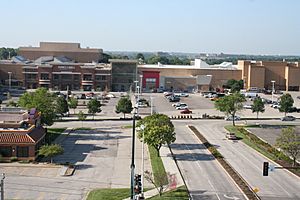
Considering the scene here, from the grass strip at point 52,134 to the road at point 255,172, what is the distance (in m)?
16.1

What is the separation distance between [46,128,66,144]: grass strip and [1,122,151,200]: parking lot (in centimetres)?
144

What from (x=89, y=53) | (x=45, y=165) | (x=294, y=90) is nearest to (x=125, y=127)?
(x=45, y=165)

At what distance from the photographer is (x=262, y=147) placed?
5109 cm

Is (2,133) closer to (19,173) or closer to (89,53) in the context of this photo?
(19,173)

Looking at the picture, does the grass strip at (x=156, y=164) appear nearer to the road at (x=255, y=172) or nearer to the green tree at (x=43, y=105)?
the road at (x=255, y=172)

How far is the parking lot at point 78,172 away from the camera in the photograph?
3384 centimetres

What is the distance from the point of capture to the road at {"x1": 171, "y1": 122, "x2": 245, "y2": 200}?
3378 cm

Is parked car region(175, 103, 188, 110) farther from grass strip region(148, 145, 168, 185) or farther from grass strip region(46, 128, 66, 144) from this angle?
grass strip region(148, 145, 168, 185)

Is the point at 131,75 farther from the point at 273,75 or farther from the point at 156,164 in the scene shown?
the point at 156,164

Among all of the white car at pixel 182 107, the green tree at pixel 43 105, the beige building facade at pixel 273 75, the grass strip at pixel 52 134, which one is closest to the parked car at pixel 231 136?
the grass strip at pixel 52 134

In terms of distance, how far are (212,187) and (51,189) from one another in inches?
416

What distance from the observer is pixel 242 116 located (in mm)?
76812

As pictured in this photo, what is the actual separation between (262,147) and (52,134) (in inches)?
874

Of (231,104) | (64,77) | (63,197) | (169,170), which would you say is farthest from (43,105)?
(64,77)
